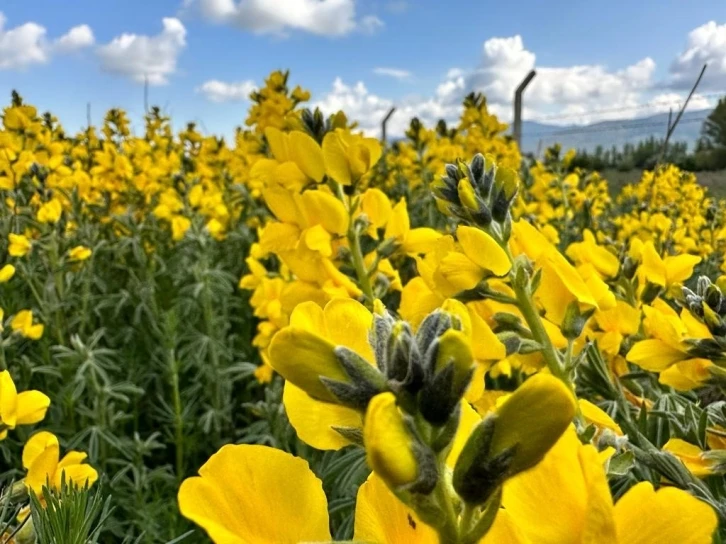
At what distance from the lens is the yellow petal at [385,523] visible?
48cm

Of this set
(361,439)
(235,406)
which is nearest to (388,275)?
(361,439)

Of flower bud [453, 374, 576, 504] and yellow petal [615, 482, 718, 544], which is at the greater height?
flower bud [453, 374, 576, 504]

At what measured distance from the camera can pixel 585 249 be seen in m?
1.55

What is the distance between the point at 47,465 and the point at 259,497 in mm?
702

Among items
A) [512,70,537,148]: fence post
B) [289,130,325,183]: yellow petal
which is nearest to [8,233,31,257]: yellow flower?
[289,130,325,183]: yellow petal

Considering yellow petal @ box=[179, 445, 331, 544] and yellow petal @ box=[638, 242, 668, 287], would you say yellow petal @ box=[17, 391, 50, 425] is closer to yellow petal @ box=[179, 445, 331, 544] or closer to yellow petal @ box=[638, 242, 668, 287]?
yellow petal @ box=[179, 445, 331, 544]

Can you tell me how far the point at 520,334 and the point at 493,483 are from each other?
764 millimetres

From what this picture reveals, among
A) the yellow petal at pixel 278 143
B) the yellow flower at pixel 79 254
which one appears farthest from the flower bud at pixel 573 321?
the yellow flower at pixel 79 254

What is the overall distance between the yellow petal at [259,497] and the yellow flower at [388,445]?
3.6 inches

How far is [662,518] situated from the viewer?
413mm

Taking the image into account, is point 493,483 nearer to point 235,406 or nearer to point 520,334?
point 520,334

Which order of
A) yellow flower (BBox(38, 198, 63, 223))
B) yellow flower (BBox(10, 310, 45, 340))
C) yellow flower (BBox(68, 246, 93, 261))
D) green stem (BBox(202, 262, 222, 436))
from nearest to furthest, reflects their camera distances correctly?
1. yellow flower (BBox(10, 310, 45, 340))
2. green stem (BBox(202, 262, 222, 436))
3. yellow flower (BBox(68, 246, 93, 261))
4. yellow flower (BBox(38, 198, 63, 223))

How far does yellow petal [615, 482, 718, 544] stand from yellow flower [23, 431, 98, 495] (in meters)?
0.74

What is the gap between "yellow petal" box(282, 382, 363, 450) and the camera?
558 mm
